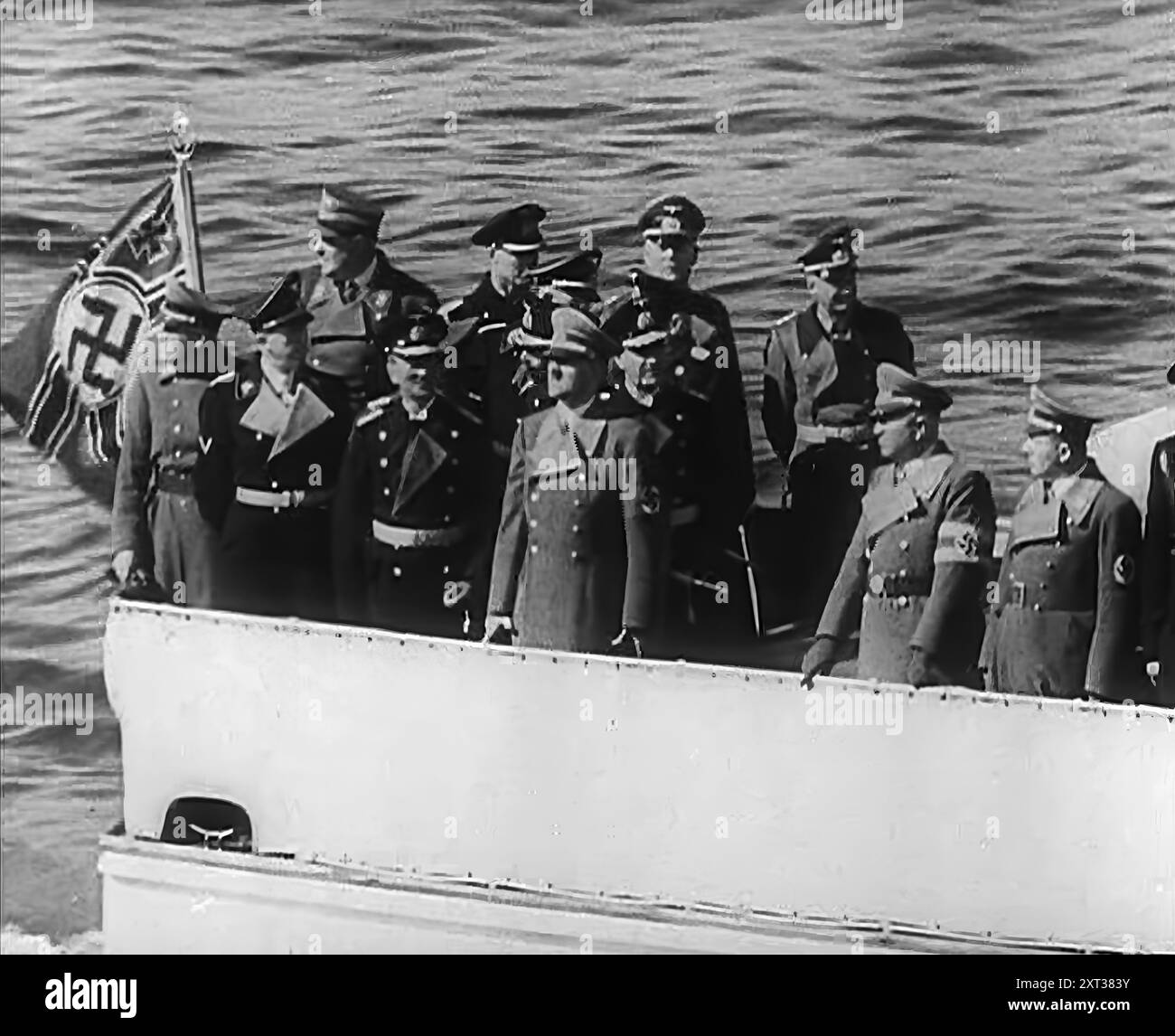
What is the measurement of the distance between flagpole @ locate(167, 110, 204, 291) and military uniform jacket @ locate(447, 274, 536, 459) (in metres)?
0.62

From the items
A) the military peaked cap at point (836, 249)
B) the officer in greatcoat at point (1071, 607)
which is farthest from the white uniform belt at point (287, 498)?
the officer in greatcoat at point (1071, 607)

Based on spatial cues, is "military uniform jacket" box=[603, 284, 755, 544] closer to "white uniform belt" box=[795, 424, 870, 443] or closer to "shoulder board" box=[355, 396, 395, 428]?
"white uniform belt" box=[795, 424, 870, 443]

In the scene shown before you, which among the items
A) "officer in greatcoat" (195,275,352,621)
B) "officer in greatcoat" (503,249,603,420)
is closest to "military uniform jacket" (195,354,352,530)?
"officer in greatcoat" (195,275,352,621)

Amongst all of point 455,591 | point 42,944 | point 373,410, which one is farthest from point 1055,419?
point 42,944

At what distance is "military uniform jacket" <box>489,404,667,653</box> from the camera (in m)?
3.76

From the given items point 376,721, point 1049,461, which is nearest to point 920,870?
point 1049,461

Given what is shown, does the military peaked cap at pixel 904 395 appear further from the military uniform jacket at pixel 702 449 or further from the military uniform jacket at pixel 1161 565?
the military uniform jacket at pixel 1161 565

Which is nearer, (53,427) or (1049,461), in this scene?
(1049,461)

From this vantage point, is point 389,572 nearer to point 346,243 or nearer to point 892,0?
point 346,243

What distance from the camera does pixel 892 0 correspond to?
3.79 metres

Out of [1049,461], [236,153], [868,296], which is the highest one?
[236,153]

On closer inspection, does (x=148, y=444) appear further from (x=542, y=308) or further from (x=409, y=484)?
(x=542, y=308)

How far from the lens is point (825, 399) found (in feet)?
12.3
